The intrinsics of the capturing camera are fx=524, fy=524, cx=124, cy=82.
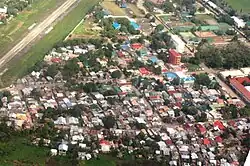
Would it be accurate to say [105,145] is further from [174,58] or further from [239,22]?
[239,22]

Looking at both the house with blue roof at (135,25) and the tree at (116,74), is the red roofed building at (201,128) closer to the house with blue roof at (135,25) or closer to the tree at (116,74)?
the tree at (116,74)

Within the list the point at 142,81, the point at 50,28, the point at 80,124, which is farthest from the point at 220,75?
the point at 50,28

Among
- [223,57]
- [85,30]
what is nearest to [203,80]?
[223,57]

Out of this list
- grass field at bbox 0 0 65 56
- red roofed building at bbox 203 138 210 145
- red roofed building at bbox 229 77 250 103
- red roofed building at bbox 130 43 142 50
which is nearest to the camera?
red roofed building at bbox 203 138 210 145

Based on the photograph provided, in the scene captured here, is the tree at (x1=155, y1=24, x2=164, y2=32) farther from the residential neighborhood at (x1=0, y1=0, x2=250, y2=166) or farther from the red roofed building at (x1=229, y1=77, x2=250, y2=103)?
the red roofed building at (x1=229, y1=77, x2=250, y2=103)

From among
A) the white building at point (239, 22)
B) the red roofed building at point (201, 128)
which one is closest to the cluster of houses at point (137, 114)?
the red roofed building at point (201, 128)

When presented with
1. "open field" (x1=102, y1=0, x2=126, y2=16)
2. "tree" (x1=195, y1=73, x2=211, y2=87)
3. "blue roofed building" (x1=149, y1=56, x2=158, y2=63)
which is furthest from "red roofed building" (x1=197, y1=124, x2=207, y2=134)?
"open field" (x1=102, y1=0, x2=126, y2=16)
